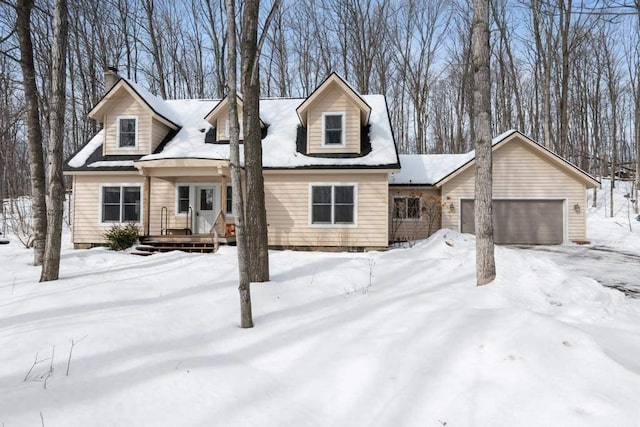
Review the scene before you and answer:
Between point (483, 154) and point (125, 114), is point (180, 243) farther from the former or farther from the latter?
point (483, 154)

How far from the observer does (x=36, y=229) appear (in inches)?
333

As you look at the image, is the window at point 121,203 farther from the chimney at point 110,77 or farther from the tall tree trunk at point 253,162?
the tall tree trunk at point 253,162

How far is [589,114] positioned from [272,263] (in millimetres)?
32687

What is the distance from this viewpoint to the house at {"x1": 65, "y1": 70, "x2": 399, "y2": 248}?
12.5 metres

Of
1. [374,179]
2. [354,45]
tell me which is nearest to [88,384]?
[374,179]

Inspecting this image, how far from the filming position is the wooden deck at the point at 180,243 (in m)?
11.7

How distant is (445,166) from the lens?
17328 mm

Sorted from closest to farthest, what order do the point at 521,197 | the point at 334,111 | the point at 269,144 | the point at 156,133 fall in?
1. the point at 334,111
2. the point at 269,144
3. the point at 156,133
4. the point at 521,197

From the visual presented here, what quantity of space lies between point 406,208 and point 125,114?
11.9 metres

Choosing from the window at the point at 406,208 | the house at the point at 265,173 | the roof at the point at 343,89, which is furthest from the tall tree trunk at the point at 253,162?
the window at the point at 406,208

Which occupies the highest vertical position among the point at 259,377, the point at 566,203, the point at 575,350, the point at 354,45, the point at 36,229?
the point at 354,45

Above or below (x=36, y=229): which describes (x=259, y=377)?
below

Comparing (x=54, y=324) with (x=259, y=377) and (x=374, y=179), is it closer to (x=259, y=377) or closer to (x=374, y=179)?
(x=259, y=377)

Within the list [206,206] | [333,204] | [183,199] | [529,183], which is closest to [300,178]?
[333,204]
